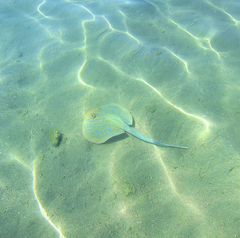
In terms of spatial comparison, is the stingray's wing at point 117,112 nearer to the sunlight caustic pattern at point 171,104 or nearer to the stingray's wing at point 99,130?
the stingray's wing at point 99,130

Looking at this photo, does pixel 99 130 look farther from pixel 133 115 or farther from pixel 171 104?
pixel 171 104

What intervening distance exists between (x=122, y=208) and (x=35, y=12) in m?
5.25

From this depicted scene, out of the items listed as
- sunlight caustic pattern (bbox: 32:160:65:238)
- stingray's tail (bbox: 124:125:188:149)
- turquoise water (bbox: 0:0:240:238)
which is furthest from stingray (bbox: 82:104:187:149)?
sunlight caustic pattern (bbox: 32:160:65:238)

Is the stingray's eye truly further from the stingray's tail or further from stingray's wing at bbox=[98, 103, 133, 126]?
the stingray's tail

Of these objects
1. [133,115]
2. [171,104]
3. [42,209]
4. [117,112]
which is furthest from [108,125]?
[42,209]

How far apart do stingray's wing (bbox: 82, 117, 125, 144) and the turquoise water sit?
0.12m

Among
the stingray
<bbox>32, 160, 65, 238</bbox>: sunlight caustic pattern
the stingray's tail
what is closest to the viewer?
<bbox>32, 160, 65, 238</bbox>: sunlight caustic pattern

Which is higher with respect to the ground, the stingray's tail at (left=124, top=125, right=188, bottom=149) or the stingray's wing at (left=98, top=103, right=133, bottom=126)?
the stingray's tail at (left=124, top=125, right=188, bottom=149)

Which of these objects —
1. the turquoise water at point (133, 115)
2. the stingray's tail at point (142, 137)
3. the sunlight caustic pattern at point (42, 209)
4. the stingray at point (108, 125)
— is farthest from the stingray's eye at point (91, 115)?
the sunlight caustic pattern at point (42, 209)

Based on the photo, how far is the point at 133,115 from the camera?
4.02 metres

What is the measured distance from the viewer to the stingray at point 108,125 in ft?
12.0

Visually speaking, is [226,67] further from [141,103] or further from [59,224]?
[59,224]

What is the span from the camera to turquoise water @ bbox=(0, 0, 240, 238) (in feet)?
9.87

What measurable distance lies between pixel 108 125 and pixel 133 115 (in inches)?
16.7
